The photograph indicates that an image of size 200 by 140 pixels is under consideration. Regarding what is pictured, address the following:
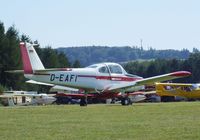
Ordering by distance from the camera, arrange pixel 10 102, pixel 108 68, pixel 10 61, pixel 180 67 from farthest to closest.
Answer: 1. pixel 180 67
2. pixel 10 61
3. pixel 10 102
4. pixel 108 68

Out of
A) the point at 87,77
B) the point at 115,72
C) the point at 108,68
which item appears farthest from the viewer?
the point at 115,72

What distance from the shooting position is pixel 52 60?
89688 millimetres

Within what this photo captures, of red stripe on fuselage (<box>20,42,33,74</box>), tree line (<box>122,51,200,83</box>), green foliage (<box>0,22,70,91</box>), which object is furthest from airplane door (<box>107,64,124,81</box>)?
tree line (<box>122,51,200,83</box>)

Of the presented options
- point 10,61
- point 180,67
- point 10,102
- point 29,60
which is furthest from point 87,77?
point 180,67

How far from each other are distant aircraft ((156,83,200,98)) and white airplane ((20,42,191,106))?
64.1 ft

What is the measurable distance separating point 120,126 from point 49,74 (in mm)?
19783

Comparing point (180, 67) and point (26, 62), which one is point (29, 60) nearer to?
point (26, 62)

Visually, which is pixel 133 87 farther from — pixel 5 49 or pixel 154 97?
pixel 5 49

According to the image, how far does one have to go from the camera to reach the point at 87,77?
35594 mm

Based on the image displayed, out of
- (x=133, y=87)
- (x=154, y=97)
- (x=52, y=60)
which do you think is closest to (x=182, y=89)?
(x=154, y=97)

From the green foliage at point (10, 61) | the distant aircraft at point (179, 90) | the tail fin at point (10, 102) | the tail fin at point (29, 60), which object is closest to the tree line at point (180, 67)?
the green foliage at point (10, 61)

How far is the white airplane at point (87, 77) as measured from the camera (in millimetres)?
34844

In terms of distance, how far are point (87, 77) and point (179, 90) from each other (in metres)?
23.3

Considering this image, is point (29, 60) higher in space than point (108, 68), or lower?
higher
